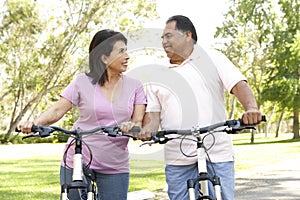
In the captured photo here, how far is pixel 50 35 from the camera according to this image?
34219mm

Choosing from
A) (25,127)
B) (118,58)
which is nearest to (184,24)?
(118,58)

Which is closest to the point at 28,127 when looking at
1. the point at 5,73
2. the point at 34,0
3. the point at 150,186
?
Result: the point at 150,186

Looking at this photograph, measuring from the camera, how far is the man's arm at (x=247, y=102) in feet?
10.9

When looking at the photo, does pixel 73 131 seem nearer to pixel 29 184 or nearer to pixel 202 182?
pixel 202 182

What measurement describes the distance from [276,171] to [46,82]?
22.6 meters

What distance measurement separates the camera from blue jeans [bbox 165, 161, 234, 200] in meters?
3.77

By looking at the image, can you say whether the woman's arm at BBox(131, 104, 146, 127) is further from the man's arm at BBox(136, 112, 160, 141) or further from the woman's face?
the woman's face

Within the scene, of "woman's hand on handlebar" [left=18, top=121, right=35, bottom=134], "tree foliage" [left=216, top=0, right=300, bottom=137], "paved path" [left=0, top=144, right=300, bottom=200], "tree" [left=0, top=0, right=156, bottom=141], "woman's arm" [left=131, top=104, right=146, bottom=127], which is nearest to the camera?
"woman's hand on handlebar" [left=18, top=121, right=35, bottom=134]

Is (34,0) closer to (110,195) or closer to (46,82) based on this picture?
(46,82)

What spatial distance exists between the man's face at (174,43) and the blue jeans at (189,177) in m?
0.72

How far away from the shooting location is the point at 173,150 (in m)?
3.87

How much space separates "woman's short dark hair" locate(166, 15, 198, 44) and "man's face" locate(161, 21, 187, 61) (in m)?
0.03

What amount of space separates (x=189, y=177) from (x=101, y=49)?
3.33 feet

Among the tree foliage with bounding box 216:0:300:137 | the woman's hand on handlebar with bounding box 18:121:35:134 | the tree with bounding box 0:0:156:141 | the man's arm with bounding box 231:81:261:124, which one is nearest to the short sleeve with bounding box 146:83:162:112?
the man's arm with bounding box 231:81:261:124
